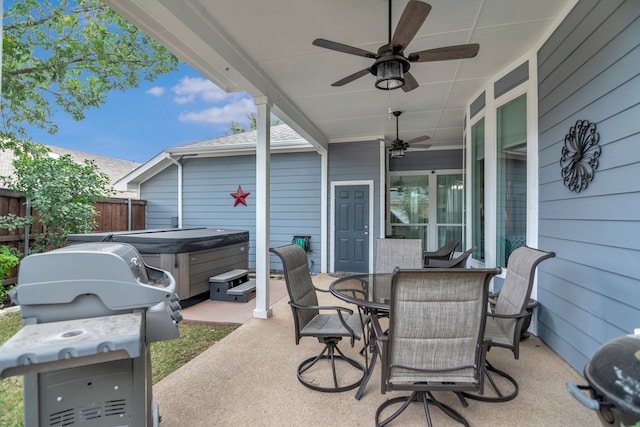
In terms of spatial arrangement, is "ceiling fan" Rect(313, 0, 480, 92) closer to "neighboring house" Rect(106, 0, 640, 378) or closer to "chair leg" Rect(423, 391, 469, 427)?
"neighboring house" Rect(106, 0, 640, 378)

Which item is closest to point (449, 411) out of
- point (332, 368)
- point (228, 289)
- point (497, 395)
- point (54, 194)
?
point (497, 395)

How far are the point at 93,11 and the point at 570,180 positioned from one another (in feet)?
26.4

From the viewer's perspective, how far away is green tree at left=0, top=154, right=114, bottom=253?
468cm

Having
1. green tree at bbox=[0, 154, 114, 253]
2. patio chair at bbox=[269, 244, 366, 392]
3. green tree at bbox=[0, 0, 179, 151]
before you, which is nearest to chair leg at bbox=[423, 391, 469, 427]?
patio chair at bbox=[269, 244, 366, 392]

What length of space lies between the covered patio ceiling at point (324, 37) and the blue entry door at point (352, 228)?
229 cm

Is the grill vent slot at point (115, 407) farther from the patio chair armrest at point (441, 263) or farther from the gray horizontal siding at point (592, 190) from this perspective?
the patio chair armrest at point (441, 263)

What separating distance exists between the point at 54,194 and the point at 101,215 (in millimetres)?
1769

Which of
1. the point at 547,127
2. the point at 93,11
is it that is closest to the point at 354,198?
the point at 547,127

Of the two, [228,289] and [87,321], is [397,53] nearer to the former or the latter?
[87,321]

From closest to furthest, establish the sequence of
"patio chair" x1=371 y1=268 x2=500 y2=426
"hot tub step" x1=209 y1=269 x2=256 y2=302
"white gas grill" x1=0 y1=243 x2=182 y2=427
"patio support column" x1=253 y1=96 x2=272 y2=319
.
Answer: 1. "white gas grill" x1=0 y1=243 x2=182 y2=427
2. "patio chair" x1=371 y1=268 x2=500 y2=426
3. "patio support column" x1=253 y1=96 x2=272 y2=319
4. "hot tub step" x1=209 y1=269 x2=256 y2=302

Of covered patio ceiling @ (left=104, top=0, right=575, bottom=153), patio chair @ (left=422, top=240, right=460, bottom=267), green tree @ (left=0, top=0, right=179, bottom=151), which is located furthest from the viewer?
green tree @ (left=0, top=0, right=179, bottom=151)

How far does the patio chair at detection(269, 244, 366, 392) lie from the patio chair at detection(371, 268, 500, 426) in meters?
0.56

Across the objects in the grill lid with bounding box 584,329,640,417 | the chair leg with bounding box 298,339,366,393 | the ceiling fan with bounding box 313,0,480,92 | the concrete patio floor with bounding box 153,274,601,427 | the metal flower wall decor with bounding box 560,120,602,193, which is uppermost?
the ceiling fan with bounding box 313,0,480,92

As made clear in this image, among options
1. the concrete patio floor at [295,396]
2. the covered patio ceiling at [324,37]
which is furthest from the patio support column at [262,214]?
the concrete patio floor at [295,396]
